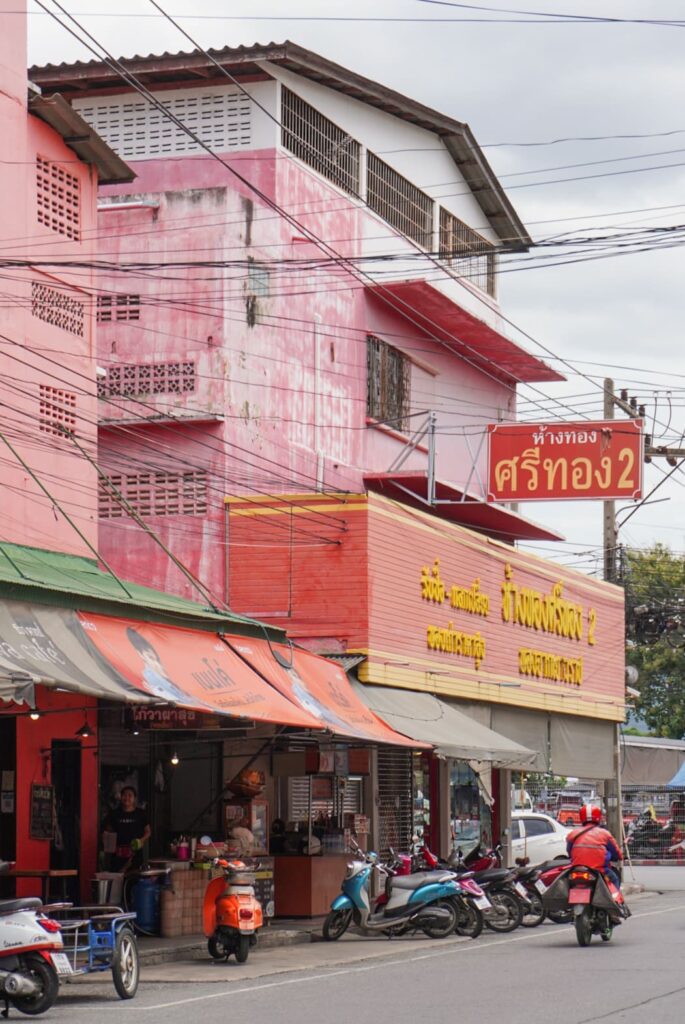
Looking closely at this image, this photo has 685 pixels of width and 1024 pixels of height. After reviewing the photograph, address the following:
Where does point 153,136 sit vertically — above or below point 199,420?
above

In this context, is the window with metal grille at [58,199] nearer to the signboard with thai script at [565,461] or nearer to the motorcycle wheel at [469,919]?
the signboard with thai script at [565,461]

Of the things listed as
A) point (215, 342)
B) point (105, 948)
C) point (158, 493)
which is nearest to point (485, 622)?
point (158, 493)

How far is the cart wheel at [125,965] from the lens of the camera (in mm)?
14398

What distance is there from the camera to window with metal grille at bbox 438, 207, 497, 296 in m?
32.8

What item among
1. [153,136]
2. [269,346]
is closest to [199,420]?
[269,346]

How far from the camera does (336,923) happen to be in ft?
69.1

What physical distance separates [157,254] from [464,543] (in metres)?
7.25

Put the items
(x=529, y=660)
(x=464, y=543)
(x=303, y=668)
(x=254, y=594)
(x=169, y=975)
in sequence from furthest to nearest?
(x=529, y=660)
(x=464, y=543)
(x=254, y=594)
(x=303, y=668)
(x=169, y=975)

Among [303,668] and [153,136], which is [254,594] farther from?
[153,136]

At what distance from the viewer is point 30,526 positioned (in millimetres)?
20516

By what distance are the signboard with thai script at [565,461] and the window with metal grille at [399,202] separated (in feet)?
17.0

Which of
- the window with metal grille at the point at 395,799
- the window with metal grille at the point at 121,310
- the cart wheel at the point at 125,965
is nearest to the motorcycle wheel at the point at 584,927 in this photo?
the cart wheel at the point at 125,965

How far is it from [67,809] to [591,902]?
639cm

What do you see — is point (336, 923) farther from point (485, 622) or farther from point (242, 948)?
point (485, 622)
